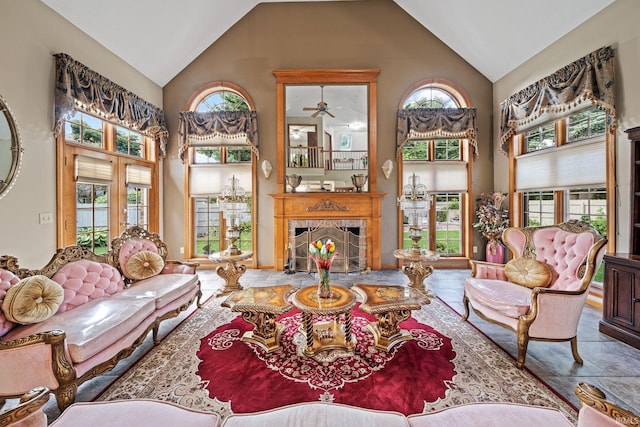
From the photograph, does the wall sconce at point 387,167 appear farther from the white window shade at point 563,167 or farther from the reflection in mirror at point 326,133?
the white window shade at point 563,167

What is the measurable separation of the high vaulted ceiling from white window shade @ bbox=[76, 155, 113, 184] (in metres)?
1.72

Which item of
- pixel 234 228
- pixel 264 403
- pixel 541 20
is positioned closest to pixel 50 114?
pixel 234 228

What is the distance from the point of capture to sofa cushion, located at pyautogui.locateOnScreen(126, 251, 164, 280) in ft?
9.79

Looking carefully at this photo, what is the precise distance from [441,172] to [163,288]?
5.08m

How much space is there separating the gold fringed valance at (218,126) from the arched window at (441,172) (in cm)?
296

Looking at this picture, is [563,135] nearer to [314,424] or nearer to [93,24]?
[314,424]

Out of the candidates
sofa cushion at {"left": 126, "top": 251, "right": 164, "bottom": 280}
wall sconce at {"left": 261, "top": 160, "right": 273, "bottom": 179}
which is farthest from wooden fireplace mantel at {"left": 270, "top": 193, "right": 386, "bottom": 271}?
sofa cushion at {"left": 126, "top": 251, "right": 164, "bottom": 280}

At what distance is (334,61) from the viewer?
513 centimetres

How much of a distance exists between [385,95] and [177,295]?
4.88m

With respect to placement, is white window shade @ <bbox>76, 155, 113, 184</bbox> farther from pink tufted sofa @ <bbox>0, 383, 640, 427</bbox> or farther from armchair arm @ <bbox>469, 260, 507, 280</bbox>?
armchair arm @ <bbox>469, 260, 507, 280</bbox>

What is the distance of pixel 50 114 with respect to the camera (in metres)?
3.14

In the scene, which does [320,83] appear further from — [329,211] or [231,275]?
[231,275]

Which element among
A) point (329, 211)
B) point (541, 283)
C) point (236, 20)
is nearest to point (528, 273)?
point (541, 283)

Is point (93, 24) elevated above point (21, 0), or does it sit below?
above
